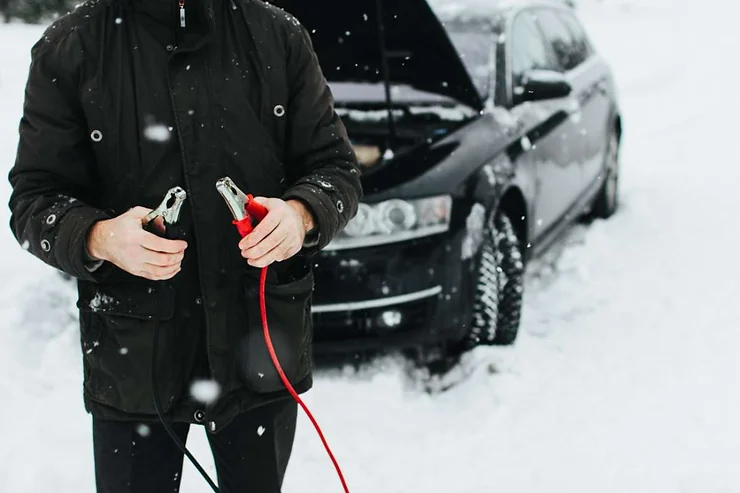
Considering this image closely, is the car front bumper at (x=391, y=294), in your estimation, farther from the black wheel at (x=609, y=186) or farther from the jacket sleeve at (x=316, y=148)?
the black wheel at (x=609, y=186)

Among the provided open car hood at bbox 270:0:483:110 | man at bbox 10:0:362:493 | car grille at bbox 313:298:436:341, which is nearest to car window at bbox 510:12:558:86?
open car hood at bbox 270:0:483:110

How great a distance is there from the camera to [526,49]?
15.2 feet

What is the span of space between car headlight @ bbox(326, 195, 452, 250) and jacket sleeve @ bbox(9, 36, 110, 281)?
183 cm

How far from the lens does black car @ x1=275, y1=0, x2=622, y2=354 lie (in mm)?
3338

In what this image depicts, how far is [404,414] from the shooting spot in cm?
343

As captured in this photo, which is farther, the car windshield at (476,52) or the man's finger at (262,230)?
the car windshield at (476,52)

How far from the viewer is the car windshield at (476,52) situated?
4117 mm

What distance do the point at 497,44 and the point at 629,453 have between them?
7.15 feet

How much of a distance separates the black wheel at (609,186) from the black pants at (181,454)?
15.5ft

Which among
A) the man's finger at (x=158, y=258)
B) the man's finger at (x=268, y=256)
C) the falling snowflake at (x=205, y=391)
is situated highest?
the man's finger at (x=158, y=258)

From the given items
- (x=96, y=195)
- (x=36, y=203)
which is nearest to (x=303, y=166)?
(x=96, y=195)

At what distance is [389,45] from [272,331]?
9.36ft

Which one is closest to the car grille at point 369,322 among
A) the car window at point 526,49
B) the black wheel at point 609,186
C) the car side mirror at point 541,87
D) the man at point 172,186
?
the car side mirror at point 541,87

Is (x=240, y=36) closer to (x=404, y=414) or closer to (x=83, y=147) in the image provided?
(x=83, y=147)
